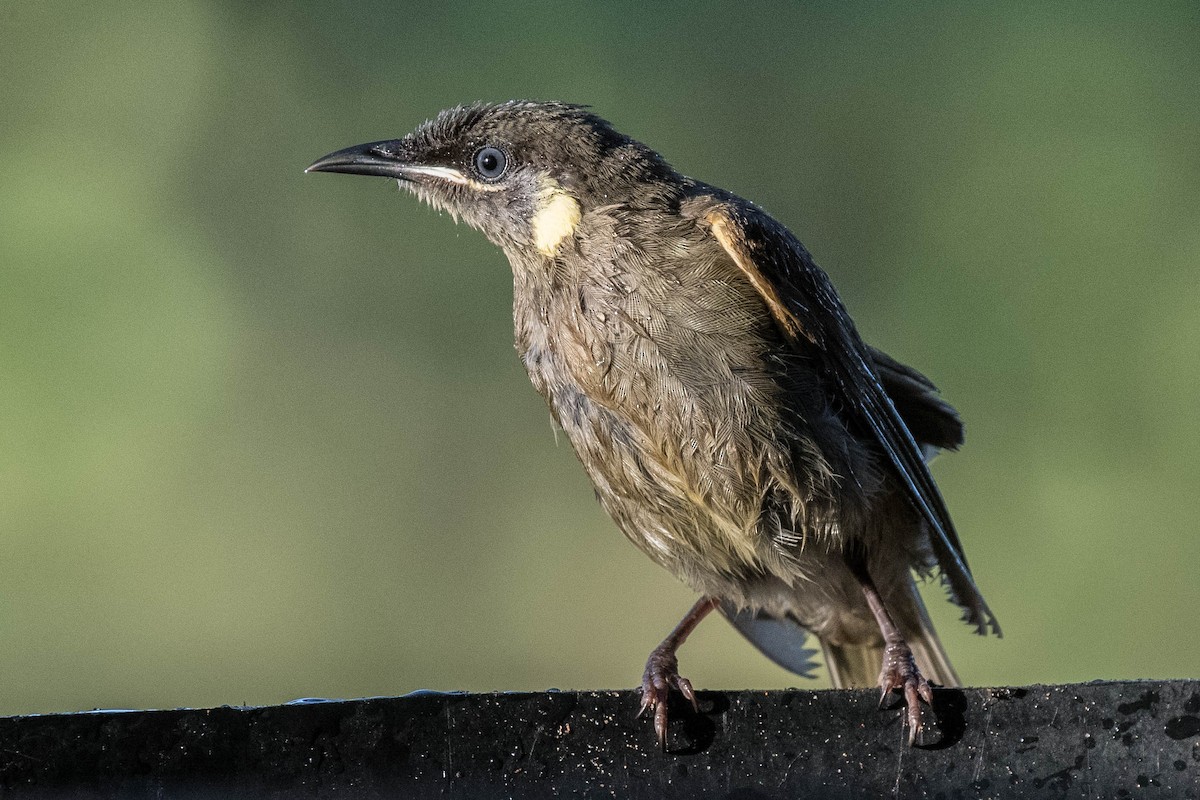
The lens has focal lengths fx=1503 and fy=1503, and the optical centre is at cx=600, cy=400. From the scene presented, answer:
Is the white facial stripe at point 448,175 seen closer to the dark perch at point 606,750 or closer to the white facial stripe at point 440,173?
the white facial stripe at point 440,173

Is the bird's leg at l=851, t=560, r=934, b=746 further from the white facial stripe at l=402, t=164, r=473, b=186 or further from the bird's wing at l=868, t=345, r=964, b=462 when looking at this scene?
the white facial stripe at l=402, t=164, r=473, b=186

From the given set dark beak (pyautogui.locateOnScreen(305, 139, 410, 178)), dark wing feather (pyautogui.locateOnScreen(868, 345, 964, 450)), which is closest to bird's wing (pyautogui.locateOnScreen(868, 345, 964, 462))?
dark wing feather (pyautogui.locateOnScreen(868, 345, 964, 450))

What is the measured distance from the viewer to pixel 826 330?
4.31 m

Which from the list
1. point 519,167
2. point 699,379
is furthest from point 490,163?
point 699,379

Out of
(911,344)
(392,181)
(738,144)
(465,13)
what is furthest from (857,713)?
(465,13)

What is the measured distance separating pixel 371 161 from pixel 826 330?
1590 millimetres

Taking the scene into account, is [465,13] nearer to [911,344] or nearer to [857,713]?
[911,344]

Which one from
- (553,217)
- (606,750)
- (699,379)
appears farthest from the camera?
(553,217)

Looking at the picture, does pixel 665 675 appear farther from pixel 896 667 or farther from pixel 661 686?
pixel 896 667

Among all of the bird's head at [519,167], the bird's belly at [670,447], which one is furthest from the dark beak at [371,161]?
the bird's belly at [670,447]

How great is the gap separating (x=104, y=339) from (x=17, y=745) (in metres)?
5.77

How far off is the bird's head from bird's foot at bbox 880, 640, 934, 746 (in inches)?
58.2

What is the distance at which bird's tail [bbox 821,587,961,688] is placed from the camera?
5004mm

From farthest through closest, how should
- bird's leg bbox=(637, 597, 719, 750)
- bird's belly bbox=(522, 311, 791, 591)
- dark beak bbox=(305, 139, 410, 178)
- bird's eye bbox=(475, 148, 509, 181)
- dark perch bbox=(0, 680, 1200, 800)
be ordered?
1. dark beak bbox=(305, 139, 410, 178)
2. bird's eye bbox=(475, 148, 509, 181)
3. bird's belly bbox=(522, 311, 791, 591)
4. bird's leg bbox=(637, 597, 719, 750)
5. dark perch bbox=(0, 680, 1200, 800)
